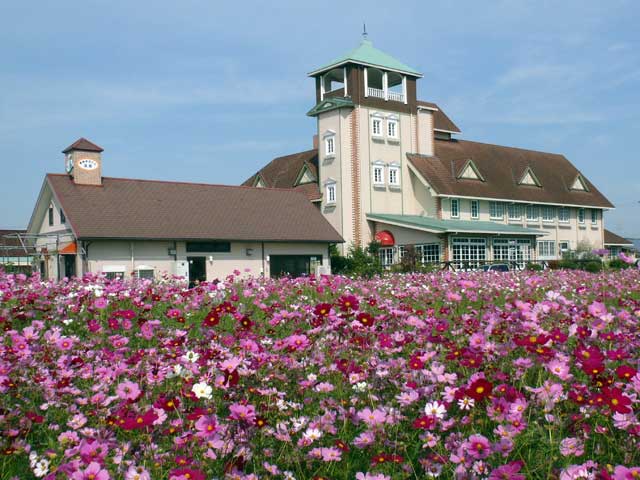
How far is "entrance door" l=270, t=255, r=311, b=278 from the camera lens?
3897cm

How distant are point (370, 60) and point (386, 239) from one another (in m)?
11.5

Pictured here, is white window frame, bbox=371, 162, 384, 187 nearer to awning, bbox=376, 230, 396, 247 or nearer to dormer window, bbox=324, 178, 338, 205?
dormer window, bbox=324, 178, 338, 205

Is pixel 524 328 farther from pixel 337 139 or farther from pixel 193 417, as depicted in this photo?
pixel 337 139

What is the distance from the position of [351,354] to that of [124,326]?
79.1 inches

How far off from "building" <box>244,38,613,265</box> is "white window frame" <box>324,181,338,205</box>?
7 centimetres

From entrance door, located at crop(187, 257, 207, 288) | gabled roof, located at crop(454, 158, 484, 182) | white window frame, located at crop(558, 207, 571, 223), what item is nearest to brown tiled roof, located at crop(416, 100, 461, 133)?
gabled roof, located at crop(454, 158, 484, 182)

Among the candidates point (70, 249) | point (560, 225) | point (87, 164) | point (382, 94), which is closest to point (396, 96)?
point (382, 94)

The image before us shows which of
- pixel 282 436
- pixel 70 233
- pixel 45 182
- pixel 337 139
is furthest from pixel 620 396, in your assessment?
pixel 337 139

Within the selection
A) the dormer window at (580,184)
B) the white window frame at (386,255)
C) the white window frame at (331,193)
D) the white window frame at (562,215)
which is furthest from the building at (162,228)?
the dormer window at (580,184)

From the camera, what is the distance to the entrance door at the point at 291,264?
38969 mm

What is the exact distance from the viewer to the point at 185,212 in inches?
1475

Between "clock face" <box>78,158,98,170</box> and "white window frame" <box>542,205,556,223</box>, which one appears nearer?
"clock face" <box>78,158,98,170</box>

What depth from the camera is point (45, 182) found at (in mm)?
36031

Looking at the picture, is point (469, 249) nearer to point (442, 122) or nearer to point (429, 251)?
point (429, 251)
